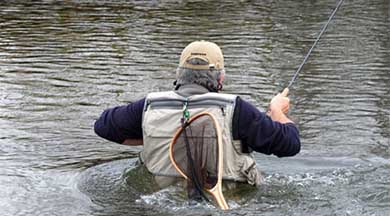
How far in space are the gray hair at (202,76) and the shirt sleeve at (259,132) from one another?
0.75 ft

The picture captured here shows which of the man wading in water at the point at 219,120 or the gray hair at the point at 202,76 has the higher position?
the gray hair at the point at 202,76

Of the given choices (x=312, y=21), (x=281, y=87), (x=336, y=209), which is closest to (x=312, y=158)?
(x=336, y=209)

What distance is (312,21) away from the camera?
1936 centimetres

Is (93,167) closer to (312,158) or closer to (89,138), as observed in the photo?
(89,138)

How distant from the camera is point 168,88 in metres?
11.4

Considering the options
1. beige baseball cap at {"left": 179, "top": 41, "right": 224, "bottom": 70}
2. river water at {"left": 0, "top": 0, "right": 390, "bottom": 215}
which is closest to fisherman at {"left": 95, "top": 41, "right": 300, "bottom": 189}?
beige baseball cap at {"left": 179, "top": 41, "right": 224, "bottom": 70}

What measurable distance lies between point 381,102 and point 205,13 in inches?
A: 431

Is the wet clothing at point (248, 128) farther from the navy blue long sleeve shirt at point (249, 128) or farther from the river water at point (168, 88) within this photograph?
the river water at point (168, 88)

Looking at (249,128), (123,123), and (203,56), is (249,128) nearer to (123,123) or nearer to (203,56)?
(203,56)

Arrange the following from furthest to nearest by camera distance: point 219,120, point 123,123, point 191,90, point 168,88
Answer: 1. point 168,88
2. point 123,123
3. point 191,90
4. point 219,120

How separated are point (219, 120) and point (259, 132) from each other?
11.3 inches

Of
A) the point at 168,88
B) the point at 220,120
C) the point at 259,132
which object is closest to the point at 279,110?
the point at 259,132

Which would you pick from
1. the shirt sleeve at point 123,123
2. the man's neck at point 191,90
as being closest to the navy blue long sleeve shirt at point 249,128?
the shirt sleeve at point 123,123

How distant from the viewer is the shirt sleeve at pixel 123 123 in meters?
6.42
